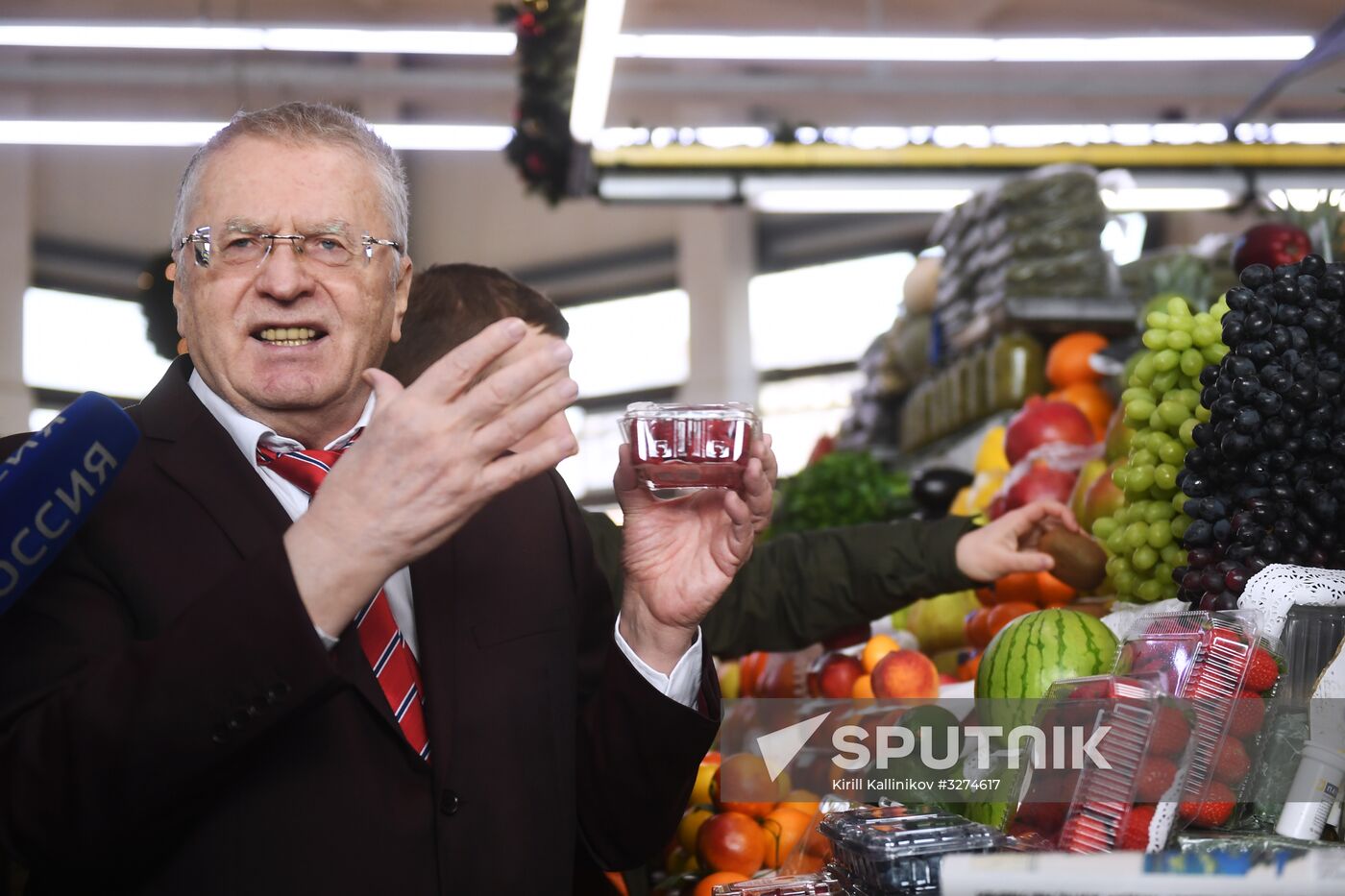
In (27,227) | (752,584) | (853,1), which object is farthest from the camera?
(27,227)

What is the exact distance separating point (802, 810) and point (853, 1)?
8.53 metres

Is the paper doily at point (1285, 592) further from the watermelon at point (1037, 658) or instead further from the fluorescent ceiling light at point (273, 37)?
the fluorescent ceiling light at point (273, 37)

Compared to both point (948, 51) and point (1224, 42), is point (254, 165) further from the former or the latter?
point (1224, 42)

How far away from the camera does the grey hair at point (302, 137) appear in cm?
143

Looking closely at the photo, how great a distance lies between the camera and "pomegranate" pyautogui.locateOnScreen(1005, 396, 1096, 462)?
9.44ft

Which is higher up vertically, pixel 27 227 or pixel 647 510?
pixel 27 227

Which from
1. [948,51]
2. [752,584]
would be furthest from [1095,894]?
[948,51]

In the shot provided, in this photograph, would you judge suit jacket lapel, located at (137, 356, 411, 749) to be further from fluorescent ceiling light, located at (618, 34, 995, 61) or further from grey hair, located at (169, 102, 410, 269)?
fluorescent ceiling light, located at (618, 34, 995, 61)

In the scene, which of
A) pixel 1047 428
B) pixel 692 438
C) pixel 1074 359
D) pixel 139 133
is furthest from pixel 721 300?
pixel 692 438

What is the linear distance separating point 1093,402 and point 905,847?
6.81ft

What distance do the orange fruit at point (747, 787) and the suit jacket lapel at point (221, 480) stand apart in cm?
76

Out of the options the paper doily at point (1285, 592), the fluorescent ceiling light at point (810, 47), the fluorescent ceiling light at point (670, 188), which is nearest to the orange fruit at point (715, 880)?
the paper doily at point (1285, 592)

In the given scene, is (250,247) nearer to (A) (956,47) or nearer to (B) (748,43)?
(B) (748,43)

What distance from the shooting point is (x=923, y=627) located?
115 inches
